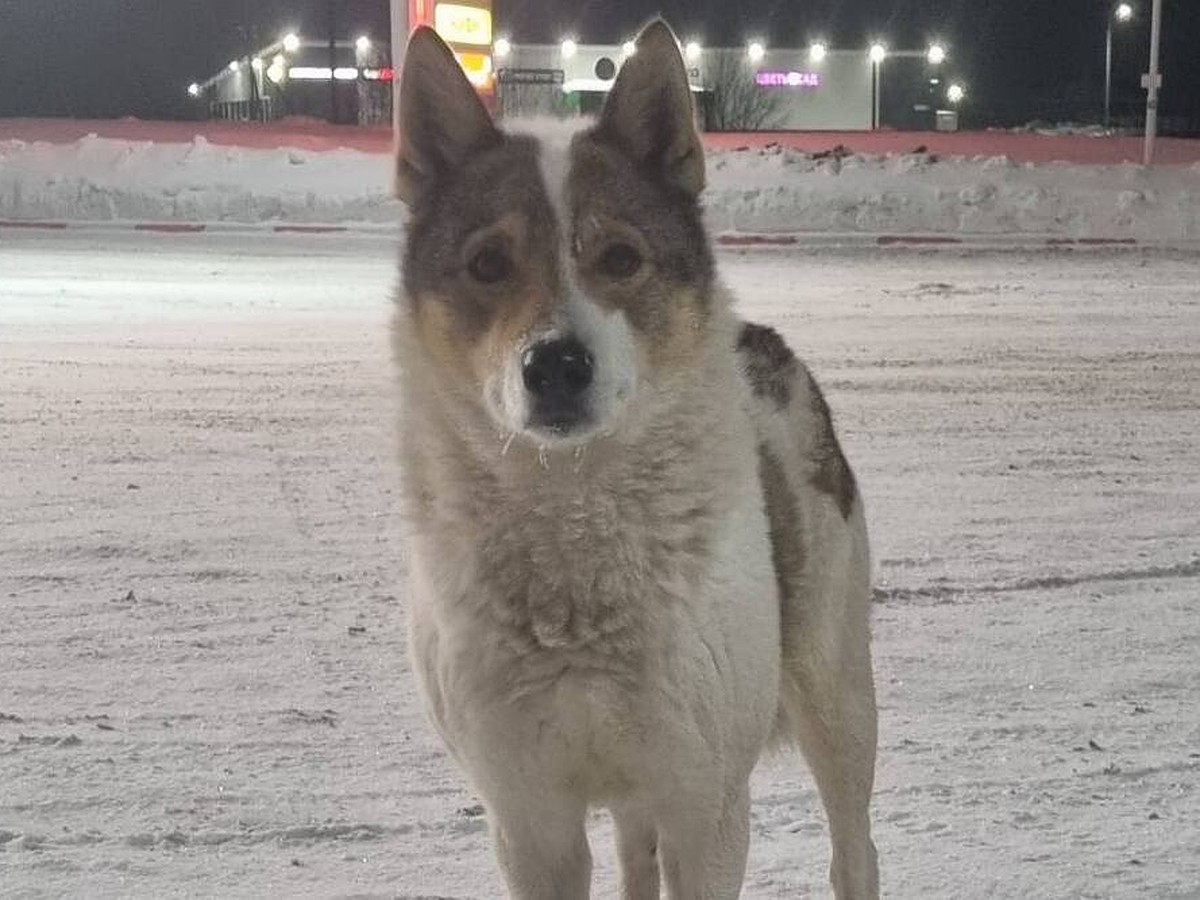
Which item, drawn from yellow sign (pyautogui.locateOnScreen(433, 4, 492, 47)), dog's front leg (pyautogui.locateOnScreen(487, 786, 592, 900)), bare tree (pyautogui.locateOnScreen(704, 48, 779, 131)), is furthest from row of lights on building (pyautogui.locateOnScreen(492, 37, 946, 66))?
dog's front leg (pyautogui.locateOnScreen(487, 786, 592, 900))

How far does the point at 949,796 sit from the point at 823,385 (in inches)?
236

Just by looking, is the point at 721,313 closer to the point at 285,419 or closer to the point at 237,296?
the point at 285,419

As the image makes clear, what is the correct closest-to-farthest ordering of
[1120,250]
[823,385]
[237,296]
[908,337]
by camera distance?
[823,385] → [908,337] → [237,296] → [1120,250]

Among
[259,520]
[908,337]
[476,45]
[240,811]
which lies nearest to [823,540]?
[240,811]

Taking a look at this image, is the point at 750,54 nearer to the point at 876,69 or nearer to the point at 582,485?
the point at 876,69

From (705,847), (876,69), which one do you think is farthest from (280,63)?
(705,847)

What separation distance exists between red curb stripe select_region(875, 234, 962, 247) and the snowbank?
1210 millimetres

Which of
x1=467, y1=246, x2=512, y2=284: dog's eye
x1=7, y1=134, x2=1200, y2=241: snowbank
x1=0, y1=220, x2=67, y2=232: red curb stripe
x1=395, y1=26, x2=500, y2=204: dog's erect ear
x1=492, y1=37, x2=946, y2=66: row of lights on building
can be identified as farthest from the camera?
x1=492, y1=37, x2=946, y2=66: row of lights on building

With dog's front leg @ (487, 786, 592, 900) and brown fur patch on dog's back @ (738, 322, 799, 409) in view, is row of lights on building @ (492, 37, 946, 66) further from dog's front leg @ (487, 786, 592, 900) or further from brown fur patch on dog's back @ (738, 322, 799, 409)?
dog's front leg @ (487, 786, 592, 900)

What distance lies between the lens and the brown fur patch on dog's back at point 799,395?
12.6ft

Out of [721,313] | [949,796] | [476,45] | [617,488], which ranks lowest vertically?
[949,796]

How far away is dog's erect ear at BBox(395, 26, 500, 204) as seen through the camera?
338cm

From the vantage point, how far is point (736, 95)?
49.3 m

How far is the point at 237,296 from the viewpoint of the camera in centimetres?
1502
